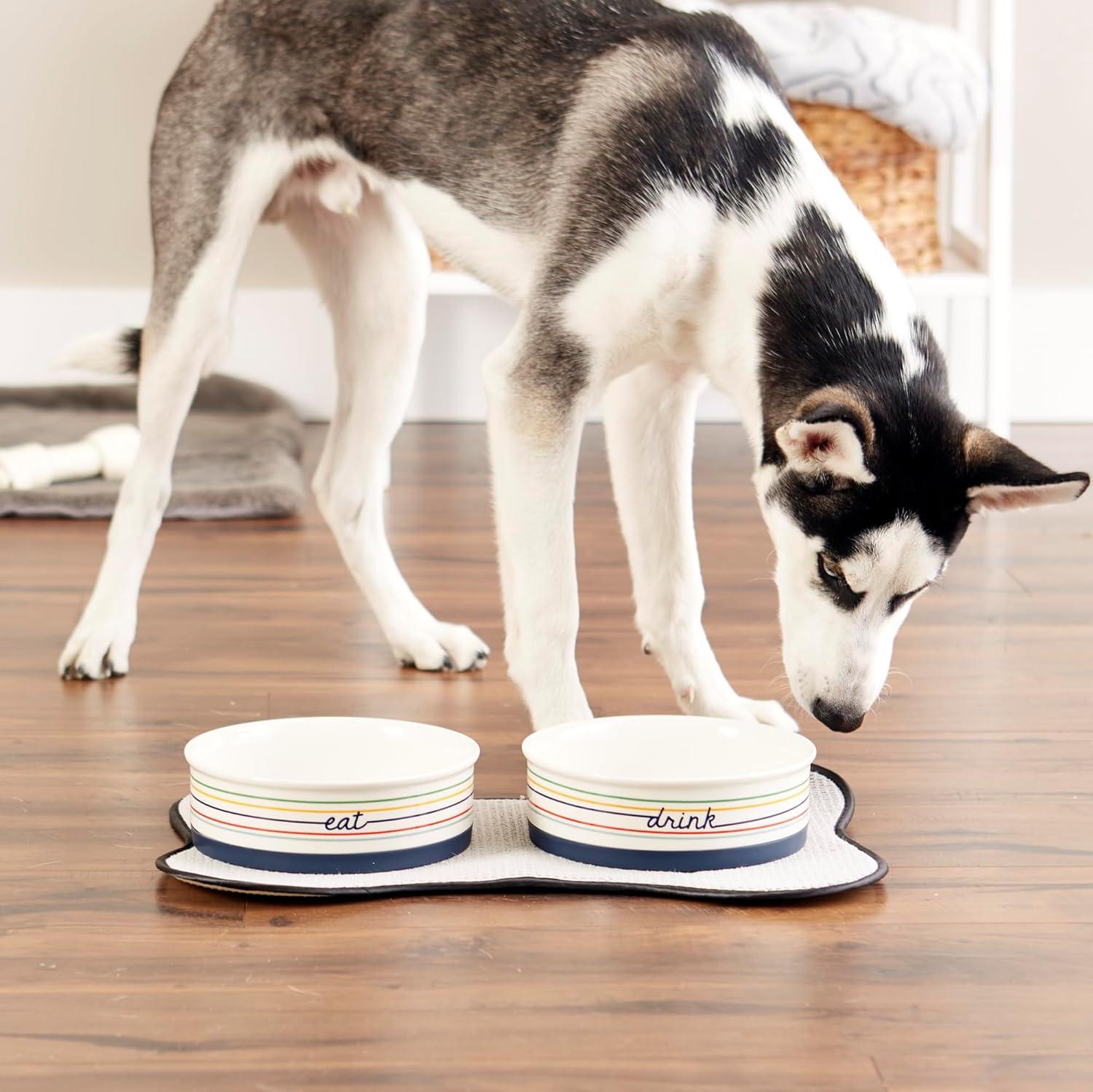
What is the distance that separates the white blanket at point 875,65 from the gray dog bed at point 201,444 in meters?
1.65

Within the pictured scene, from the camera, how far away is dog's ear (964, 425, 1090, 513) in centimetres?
175

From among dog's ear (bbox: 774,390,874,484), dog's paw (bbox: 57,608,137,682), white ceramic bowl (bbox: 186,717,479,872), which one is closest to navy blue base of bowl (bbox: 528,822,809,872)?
white ceramic bowl (bbox: 186,717,479,872)

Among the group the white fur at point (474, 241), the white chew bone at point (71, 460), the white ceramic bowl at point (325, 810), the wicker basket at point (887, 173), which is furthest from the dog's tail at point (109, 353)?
the wicker basket at point (887, 173)

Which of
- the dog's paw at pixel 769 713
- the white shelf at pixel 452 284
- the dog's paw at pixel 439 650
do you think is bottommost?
the dog's paw at pixel 769 713

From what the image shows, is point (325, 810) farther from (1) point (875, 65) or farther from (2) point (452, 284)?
(1) point (875, 65)

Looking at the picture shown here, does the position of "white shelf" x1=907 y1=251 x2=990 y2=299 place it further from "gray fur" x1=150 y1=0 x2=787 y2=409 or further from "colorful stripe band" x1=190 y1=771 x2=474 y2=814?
"colorful stripe band" x1=190 y1=771 x2=474 y2=814

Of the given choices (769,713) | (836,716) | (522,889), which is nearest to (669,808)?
(522,889)

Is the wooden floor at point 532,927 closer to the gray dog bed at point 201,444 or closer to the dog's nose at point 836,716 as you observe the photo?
the dog's nose at point 836,716

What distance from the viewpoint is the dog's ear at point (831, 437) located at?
171cm

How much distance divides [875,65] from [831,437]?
2.63m

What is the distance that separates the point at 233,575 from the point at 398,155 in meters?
1.17

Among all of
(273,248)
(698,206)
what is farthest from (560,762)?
(273,248)

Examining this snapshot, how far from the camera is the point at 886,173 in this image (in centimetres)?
430

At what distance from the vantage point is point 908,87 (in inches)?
161
